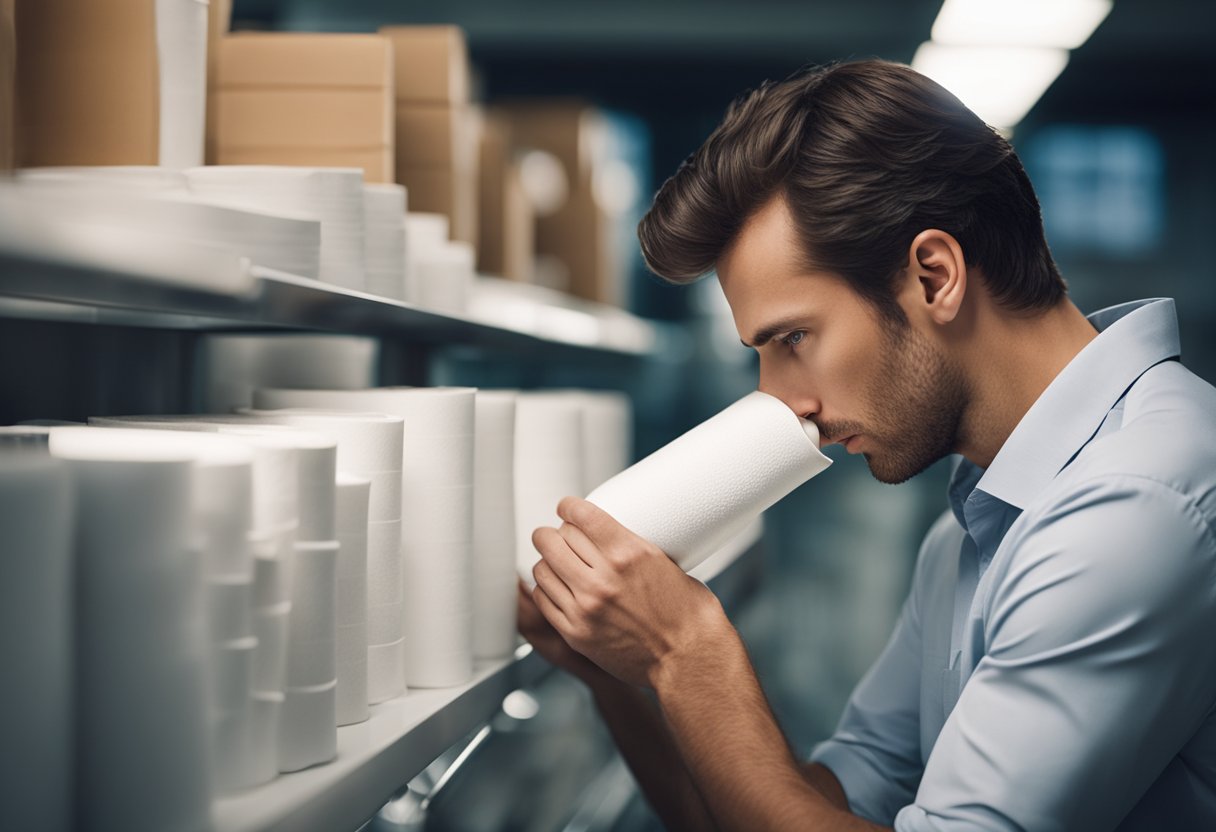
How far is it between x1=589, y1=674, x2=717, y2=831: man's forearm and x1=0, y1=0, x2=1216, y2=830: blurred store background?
19 centimetres

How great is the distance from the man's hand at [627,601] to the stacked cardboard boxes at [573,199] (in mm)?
2106

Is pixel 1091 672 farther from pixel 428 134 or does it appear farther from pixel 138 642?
pixel 428 134

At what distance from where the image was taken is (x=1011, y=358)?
1.25 metres

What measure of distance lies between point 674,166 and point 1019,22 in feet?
6.33

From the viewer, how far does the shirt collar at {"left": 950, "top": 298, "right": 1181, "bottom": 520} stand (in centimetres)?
115

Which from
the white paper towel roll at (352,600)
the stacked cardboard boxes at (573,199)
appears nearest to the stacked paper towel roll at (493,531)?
the white paper towel roll at (352,600)

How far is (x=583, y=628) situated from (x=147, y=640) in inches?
20.9

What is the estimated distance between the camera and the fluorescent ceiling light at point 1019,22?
138 inches

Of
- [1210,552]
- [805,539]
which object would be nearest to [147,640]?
[1210,552]

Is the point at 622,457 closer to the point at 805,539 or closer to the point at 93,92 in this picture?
the point at 93,92

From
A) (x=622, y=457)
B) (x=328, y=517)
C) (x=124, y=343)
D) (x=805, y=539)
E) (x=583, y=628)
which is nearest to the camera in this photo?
(x=328, y=517)

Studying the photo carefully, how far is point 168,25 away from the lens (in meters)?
1.00

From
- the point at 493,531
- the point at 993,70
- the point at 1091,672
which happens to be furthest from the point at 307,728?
the point at 993,70

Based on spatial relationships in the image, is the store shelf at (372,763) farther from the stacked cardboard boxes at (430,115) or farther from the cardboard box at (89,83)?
the stacked cardboard boxes at (430,115)
